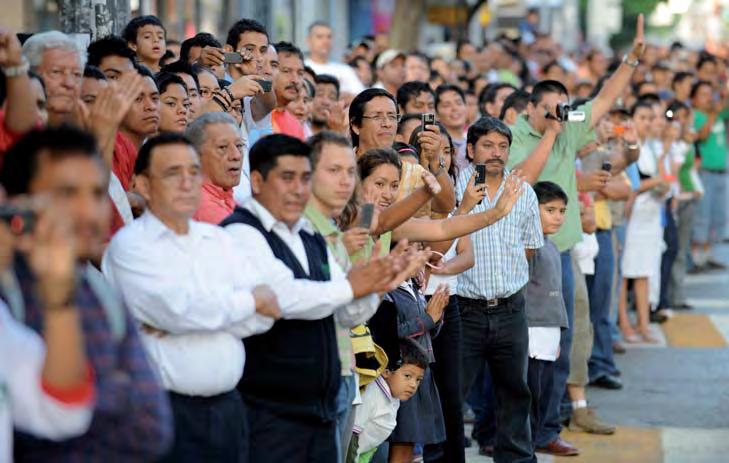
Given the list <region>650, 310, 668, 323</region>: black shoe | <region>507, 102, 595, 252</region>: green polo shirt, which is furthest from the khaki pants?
<region>650, 310, 668, 323</region>: black shoe

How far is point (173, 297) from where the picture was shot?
204 inches

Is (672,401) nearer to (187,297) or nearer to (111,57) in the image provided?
(111,57)

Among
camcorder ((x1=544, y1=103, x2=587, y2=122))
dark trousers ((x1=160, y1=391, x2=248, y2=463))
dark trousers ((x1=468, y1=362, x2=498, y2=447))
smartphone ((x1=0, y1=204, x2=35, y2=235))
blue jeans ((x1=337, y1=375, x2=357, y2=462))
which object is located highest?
smartphone ((x1=0, y1=204, x2=35, y2=235))

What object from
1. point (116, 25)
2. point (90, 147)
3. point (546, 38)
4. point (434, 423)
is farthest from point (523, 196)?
point (546, 38)

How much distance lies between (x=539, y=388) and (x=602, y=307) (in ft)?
8.66

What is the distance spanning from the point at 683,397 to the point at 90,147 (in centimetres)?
781

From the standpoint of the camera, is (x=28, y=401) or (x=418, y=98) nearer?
(x=28, y=401)

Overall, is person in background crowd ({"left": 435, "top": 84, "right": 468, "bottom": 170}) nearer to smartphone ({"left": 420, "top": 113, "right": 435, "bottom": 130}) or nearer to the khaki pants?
the khaki pants

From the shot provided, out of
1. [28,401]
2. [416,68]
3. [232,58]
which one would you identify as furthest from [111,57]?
[416,68]

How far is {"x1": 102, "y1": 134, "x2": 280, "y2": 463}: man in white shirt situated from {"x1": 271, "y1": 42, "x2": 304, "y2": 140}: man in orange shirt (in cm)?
352

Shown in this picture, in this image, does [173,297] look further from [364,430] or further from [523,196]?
[523,196]

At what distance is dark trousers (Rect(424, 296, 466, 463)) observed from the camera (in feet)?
27.1

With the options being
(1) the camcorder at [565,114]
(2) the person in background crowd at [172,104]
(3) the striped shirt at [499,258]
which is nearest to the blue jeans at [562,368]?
(1) the camcorder at [565,114]

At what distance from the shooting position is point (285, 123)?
9.23 metres
